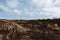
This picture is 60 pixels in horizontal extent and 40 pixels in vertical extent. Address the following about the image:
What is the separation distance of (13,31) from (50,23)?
8.05 meters

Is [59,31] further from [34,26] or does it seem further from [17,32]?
[17,32]

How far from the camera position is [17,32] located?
91.6ft

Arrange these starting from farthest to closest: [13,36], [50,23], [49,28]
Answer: [50,23] < [49,28] < [13,36]

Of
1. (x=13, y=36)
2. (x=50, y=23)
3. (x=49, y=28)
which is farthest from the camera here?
(x=50, y=23)

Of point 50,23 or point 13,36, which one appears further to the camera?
point 50,23

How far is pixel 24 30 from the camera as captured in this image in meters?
28.6

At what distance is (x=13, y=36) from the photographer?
27.4 m

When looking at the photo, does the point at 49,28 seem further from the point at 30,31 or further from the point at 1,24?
the point at 1,24

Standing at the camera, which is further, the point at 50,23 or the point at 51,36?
the point at 50,23

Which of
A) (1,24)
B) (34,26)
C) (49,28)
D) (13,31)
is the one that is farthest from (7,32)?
(49,28)

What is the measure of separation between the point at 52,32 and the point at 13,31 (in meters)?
6.88

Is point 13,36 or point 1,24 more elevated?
point 1,24

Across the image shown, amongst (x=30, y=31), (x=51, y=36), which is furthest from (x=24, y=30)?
(x=51, y=36)

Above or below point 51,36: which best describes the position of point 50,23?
above
